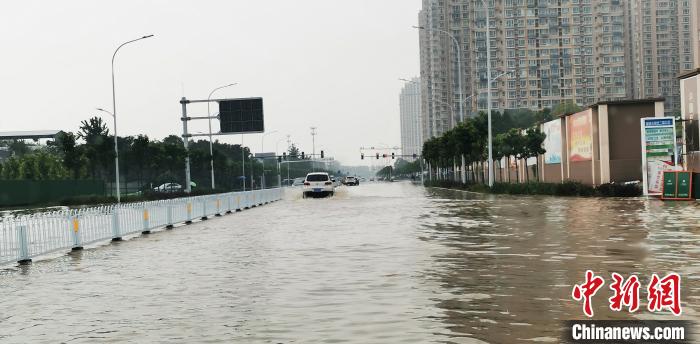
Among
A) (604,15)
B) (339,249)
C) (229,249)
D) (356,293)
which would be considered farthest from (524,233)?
(604,15)

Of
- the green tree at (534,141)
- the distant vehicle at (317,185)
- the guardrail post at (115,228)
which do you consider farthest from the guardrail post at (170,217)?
the green tree at (534,141)

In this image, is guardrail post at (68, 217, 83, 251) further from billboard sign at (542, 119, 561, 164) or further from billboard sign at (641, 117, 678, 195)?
billboard sign at (542, 119, 561, 164)

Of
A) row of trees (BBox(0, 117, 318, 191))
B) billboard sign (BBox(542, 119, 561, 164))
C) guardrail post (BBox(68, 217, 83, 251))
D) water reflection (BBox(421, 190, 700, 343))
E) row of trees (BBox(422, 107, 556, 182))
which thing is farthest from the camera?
row of trees (BBox(0, 117, 318, 191))

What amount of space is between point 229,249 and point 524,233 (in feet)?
25.2

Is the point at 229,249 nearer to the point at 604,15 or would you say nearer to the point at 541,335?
the point at 541,335

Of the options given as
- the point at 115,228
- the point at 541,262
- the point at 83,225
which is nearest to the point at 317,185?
the point at 115,228

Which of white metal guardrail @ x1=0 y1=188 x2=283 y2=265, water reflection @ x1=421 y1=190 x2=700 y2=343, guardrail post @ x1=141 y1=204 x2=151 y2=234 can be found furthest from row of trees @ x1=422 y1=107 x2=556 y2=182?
guardrail post @ x1=141 y1=204 x2=151 y2=234

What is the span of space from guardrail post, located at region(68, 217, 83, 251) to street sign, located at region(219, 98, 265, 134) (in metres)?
57.4

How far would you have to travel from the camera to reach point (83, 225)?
22672 millimetres

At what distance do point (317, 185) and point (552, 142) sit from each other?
19751 millimetres

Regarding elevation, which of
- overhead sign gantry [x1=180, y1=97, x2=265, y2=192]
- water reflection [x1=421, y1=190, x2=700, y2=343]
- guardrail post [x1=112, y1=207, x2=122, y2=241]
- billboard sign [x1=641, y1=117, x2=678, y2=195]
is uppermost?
overhead sign gantry [x1=180, y1=97, x2=265, y2=192]

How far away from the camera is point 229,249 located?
20000mm

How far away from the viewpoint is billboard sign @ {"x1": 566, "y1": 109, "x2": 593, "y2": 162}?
57.4 meters

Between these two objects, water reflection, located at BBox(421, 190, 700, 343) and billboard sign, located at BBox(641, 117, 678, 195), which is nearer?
water reflection, located at BBox(421, 190, 700, 343)
